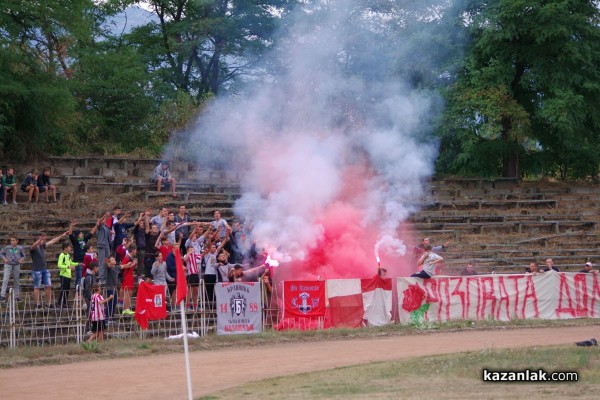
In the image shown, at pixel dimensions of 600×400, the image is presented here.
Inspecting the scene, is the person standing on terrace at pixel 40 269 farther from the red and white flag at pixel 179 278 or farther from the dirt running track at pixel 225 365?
the red and white flag at pixel 179 278

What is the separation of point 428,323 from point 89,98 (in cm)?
2446

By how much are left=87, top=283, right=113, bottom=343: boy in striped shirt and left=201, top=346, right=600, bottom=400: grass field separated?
16.7 ft

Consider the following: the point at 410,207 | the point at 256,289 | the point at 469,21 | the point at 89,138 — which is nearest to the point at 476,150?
the point at 469,21

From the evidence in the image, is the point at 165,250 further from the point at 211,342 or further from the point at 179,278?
the point at 179,278

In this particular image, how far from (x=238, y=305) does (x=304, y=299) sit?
6.28 feet

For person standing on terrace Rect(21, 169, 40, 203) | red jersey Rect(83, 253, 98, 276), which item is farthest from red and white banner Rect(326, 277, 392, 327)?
person standing on terrace Rect(21, 169, 40, 203)

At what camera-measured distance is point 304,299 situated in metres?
25.4

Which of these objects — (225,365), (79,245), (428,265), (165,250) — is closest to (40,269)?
(79,245)

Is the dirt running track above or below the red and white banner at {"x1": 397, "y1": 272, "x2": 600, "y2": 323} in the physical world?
below

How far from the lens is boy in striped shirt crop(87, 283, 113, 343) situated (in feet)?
73.6

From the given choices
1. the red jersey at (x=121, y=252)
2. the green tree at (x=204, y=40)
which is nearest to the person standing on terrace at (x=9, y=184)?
the red jersey at (x=121, y=252)

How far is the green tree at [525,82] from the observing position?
4284cm

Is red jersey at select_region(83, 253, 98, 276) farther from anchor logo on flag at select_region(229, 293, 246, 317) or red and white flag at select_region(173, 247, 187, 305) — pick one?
red and white flag at select_region(173, 247, 187, 305)

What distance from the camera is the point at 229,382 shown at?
17.8 m
